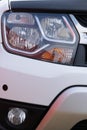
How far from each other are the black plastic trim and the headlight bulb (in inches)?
25.0

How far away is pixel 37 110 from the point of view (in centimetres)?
234

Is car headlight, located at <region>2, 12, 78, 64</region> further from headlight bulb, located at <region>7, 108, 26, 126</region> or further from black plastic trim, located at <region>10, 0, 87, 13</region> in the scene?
headlight bulb, located at <region>7, 108, 26, 126</region>

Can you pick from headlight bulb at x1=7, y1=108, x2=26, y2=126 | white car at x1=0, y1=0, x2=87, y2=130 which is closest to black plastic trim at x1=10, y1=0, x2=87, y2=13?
white car at x1=0, y1=0, x2=87, y2=130

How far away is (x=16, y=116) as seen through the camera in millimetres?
2408

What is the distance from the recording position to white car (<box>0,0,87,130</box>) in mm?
2254

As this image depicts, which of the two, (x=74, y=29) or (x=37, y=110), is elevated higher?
(x=74, y=29)

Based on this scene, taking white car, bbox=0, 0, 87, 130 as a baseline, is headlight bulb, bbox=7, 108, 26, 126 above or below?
below

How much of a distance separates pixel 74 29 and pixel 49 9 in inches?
7.8

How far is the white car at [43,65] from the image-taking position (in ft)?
7.39

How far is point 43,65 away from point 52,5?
38 cm

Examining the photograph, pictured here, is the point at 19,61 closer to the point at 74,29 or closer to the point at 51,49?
the point at 51,49

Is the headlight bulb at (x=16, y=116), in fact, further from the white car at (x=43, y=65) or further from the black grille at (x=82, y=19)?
the black grille at (x=82, y=19)

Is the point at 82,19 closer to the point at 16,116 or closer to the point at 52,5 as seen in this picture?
the point at 52,5

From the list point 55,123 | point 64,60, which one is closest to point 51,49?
point 64,60
